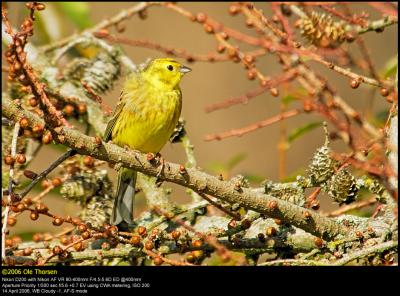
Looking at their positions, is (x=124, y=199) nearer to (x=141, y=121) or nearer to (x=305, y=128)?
(x=141, y=121)

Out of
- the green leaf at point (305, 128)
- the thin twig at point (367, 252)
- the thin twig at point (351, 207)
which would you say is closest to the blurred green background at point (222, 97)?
the green leaf at point (305, 128)

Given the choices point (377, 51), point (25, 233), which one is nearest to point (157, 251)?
point (25, 233)

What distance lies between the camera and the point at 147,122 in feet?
11.6

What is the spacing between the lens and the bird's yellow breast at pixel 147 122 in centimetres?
350

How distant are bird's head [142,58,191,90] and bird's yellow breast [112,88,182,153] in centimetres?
16

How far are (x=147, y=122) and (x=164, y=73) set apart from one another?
1.25 feet

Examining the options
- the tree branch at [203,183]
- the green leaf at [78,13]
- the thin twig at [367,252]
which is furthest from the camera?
the green leaf at [78,13]

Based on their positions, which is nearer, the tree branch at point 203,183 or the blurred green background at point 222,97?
the tree branch at point 203,183

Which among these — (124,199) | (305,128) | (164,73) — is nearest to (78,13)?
(164,73)

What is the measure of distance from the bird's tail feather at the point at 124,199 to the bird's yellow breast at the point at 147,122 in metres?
0.15

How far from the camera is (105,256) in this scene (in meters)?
2.73

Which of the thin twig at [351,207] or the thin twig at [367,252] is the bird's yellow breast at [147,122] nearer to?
the thin twig at [351,207]

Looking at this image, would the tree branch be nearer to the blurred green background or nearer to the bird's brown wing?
the bird's brown wing

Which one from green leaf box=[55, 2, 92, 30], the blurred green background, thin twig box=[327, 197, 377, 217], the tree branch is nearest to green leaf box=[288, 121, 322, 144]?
thin twig box=[327, 197, 377, 217]
